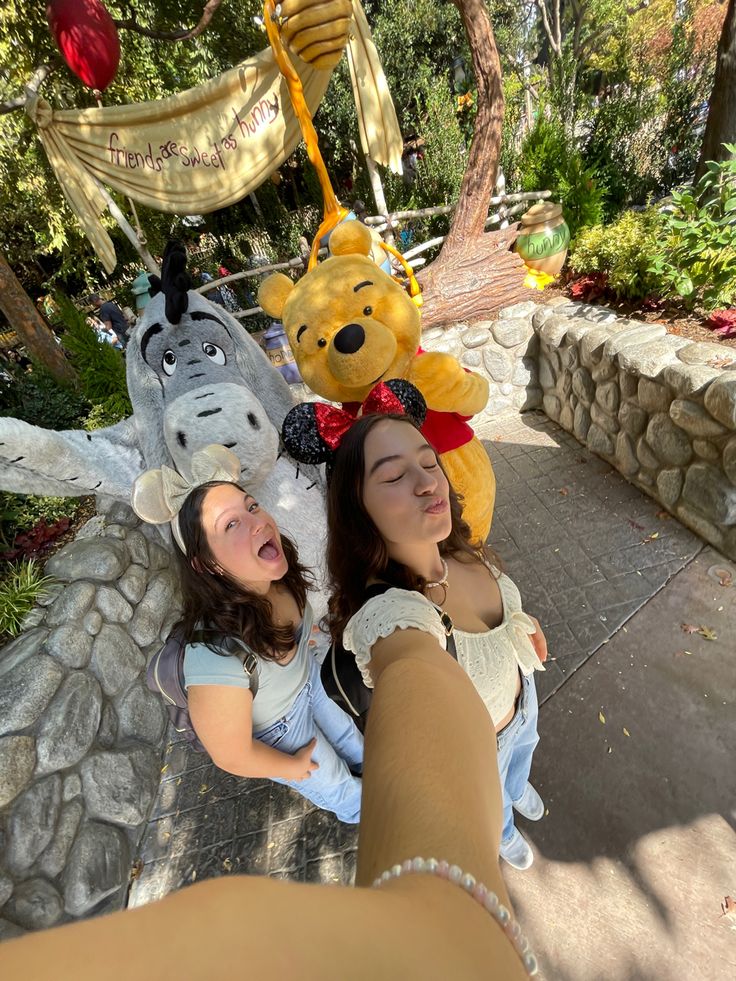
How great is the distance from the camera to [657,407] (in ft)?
9.71

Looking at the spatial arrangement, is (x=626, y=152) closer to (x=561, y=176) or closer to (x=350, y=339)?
(x=561, y=176)

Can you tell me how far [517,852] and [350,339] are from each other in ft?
6.59

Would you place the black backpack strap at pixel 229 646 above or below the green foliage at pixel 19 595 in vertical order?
above

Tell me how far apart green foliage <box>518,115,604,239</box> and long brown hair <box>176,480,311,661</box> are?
5.54 metres

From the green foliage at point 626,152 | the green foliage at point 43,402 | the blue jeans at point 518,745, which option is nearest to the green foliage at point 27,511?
the green foliage at point 43,402

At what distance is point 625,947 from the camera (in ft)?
5.25

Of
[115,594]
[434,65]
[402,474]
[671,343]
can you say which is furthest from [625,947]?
[434,65]

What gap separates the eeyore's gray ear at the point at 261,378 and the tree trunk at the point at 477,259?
2877mm

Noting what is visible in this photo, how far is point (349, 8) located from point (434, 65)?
36.6 feet

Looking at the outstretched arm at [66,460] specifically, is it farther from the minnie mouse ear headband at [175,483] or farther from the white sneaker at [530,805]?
the white sneaker at [530,805]

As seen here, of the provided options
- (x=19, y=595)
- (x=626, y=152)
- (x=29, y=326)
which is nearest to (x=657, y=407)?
(x=19, y=595)

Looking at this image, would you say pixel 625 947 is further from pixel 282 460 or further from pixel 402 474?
pixel 282 460

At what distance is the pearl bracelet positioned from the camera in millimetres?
473

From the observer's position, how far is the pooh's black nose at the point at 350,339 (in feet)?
5.27
